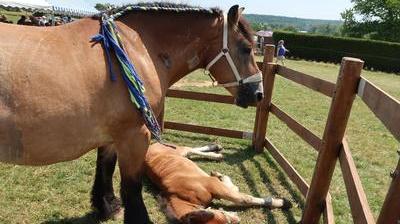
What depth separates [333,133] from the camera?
A: 3.52m

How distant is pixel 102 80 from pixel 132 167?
32.3 inches

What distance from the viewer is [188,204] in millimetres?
4055

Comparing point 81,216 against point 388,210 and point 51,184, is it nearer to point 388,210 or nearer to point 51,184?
point 51,184

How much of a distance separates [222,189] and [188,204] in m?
0.52

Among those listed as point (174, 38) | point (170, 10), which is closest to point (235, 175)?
point (174, 38)

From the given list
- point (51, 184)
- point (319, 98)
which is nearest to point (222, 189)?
point (51, 184)

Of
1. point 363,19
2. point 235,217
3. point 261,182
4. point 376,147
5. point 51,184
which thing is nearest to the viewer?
point 235,217

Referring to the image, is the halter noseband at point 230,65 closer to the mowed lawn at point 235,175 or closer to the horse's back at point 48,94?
the horse's back at point 48,94

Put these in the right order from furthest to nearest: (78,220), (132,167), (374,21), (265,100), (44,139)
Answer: (374,21), (265,100), (78,220), (132,167), (44,139)

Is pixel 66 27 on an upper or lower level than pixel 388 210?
upper

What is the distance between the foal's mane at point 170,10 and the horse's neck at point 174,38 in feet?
0.14

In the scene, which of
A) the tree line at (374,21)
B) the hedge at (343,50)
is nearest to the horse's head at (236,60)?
the hedge at (343,50)

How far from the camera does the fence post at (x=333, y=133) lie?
3.33m

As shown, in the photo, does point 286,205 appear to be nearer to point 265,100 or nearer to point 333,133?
point 333,133
